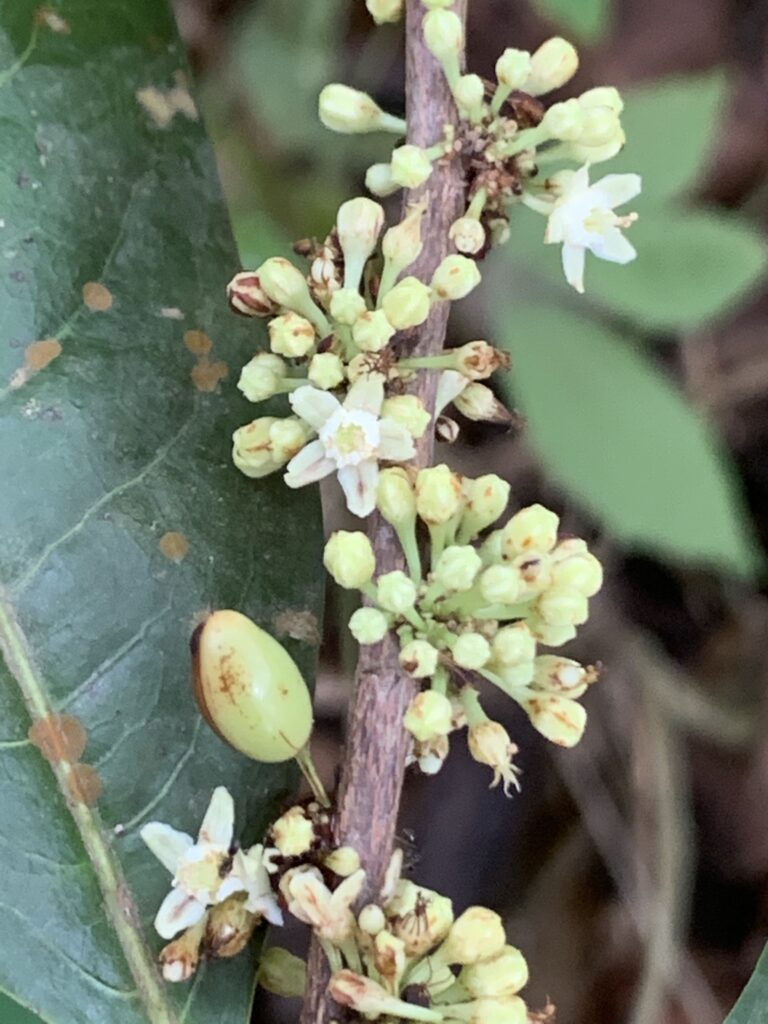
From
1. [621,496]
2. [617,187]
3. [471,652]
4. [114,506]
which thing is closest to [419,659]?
[471,652]

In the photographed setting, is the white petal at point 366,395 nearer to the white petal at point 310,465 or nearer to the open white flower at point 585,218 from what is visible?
the white petal at point 310,465

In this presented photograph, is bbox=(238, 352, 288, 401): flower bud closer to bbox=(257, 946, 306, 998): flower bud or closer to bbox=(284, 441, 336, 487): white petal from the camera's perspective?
bbox=(284, 441, 336, 487): white petal

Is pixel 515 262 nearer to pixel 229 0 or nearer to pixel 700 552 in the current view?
pixel 700 552

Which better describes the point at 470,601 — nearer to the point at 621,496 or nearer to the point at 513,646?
the point at 513,646

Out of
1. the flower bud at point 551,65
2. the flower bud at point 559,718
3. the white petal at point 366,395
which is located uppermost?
the flower bud at point 551,65

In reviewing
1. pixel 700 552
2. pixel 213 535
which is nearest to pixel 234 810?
pixel 213 535

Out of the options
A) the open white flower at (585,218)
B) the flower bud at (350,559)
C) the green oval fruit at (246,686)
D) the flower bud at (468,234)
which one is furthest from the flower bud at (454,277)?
the green oval fruit at (246,686)
